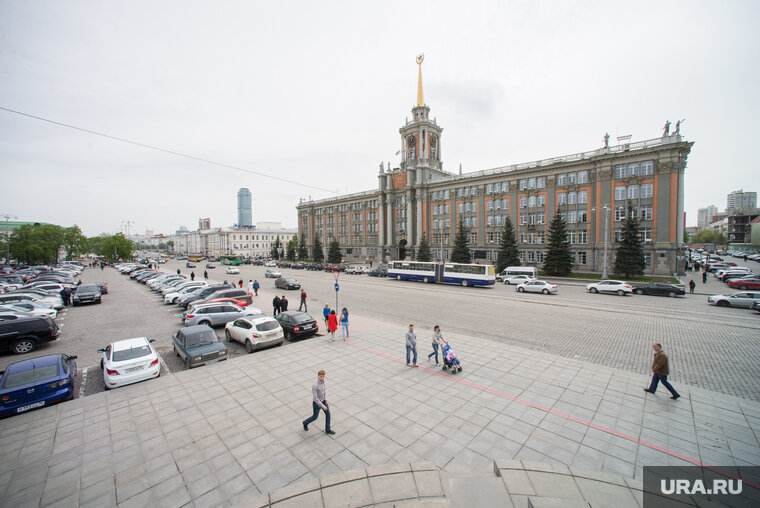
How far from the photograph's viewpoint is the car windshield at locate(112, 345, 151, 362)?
10.0 meters

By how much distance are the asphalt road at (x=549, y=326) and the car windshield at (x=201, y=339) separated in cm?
102

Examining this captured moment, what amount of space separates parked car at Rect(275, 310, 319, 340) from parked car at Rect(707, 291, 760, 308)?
28.4m

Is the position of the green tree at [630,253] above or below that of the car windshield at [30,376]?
above

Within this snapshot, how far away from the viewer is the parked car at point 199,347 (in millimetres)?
11195

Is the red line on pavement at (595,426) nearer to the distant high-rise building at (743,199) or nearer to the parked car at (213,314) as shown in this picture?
the parked car at (213,314)

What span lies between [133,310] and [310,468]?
23482 mm

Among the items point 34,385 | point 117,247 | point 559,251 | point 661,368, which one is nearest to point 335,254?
point 559,251

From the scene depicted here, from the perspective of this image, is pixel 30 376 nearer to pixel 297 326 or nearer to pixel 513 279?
pixel 297 326

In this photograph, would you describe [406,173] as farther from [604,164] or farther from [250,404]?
[250,404]

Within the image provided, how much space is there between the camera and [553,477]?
547cm

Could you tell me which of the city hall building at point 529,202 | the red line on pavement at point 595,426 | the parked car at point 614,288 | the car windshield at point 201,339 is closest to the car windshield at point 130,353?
the car windshield at point 201,339

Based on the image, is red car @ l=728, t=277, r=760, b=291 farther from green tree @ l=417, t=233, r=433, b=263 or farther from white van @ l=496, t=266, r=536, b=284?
green tree @ l=417, t=233, r=433, b=263

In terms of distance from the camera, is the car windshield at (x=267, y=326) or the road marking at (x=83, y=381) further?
the car windshield at (x=267, y=326)

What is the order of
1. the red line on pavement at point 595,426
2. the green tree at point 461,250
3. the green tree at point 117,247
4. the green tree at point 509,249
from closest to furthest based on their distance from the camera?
the red line on pavement at point 595,426, the green tree at point 509,249, the green tree at point 461,250, the green tree at point 117,247
